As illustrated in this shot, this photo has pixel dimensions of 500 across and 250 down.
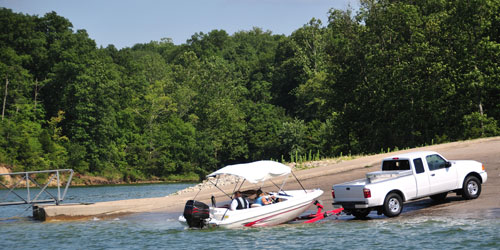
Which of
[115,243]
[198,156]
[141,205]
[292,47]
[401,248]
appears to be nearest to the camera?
[401,248]

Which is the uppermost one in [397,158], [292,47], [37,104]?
[292,47]

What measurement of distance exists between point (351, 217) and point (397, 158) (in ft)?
11.9

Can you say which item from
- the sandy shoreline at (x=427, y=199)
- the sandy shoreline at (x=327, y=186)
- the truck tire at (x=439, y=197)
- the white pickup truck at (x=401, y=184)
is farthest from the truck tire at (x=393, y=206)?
the truck tire at (x=439, y=197)

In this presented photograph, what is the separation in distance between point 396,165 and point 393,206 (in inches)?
64.9

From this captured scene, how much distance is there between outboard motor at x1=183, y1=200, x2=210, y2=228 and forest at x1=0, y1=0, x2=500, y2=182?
21653 mm

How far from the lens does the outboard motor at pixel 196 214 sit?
25969mm

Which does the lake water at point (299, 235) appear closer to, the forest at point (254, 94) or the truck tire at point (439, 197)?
the truck tire at point (439, 197)

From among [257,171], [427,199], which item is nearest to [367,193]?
[257,171]

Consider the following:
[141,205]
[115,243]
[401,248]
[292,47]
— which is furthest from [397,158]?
[292,47]

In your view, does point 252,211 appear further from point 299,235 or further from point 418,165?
point 418,165

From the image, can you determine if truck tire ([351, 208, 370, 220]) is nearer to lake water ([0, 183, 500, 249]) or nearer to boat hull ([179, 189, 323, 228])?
lake water ([0, 183, 500, 249])

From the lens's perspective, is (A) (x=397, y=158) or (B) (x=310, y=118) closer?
(A) (x=397, y=158)

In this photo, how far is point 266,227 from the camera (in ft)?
87.7

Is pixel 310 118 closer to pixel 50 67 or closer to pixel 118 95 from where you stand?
pixel 118 95
